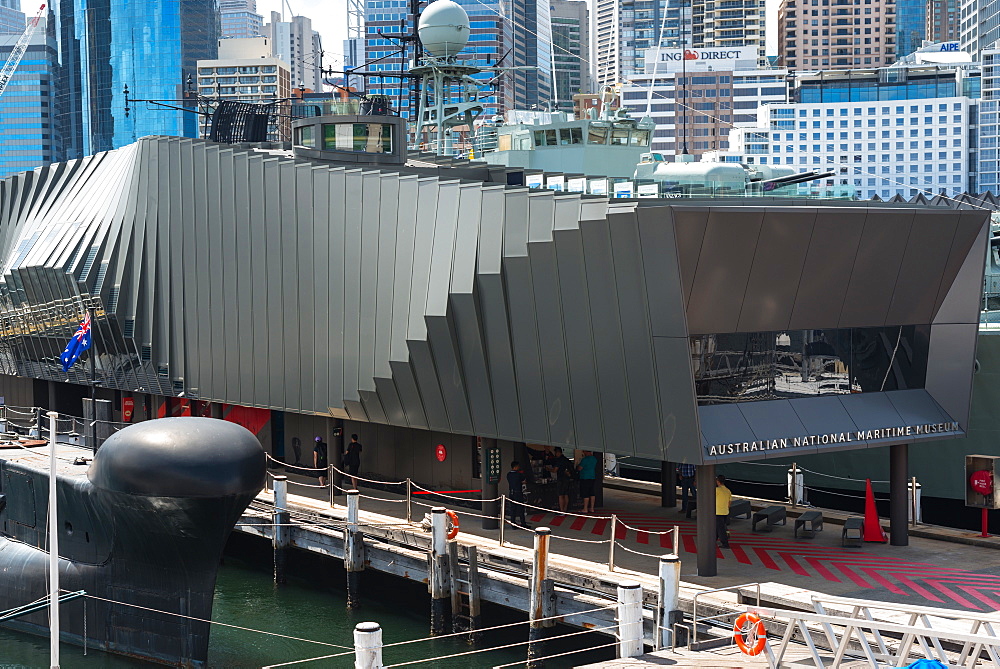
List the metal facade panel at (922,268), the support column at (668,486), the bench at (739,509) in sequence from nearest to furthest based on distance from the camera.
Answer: the metal facade panel at (922,268) → the bench at (739,509) → the support column at (668,486)

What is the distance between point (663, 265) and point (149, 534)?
9.85m

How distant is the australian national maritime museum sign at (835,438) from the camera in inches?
843

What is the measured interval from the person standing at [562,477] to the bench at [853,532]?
19.7ft

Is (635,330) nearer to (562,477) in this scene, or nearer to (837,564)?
(837,564)

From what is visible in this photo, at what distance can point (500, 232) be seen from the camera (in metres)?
23.5

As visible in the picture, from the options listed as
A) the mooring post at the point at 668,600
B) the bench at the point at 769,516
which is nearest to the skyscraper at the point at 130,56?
the bench at the point at 769,516

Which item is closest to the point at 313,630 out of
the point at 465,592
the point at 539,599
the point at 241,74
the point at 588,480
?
the point at 465,592

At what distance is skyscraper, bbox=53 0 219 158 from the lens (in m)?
185

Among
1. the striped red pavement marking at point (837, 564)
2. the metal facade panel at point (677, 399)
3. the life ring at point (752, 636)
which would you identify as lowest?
the striped red pavement marking at point (837, 564)

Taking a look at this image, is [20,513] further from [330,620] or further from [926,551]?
[926,551]

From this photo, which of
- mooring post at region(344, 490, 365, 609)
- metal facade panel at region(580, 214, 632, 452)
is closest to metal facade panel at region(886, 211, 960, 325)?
metal facade panel at region(580, 214, 632, 452)

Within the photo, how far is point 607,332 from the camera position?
2200 cm

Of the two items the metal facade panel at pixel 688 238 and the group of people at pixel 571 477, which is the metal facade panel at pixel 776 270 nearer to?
the metal facade panel at pixel 688 238

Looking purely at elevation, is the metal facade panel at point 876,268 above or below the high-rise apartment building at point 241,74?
below
